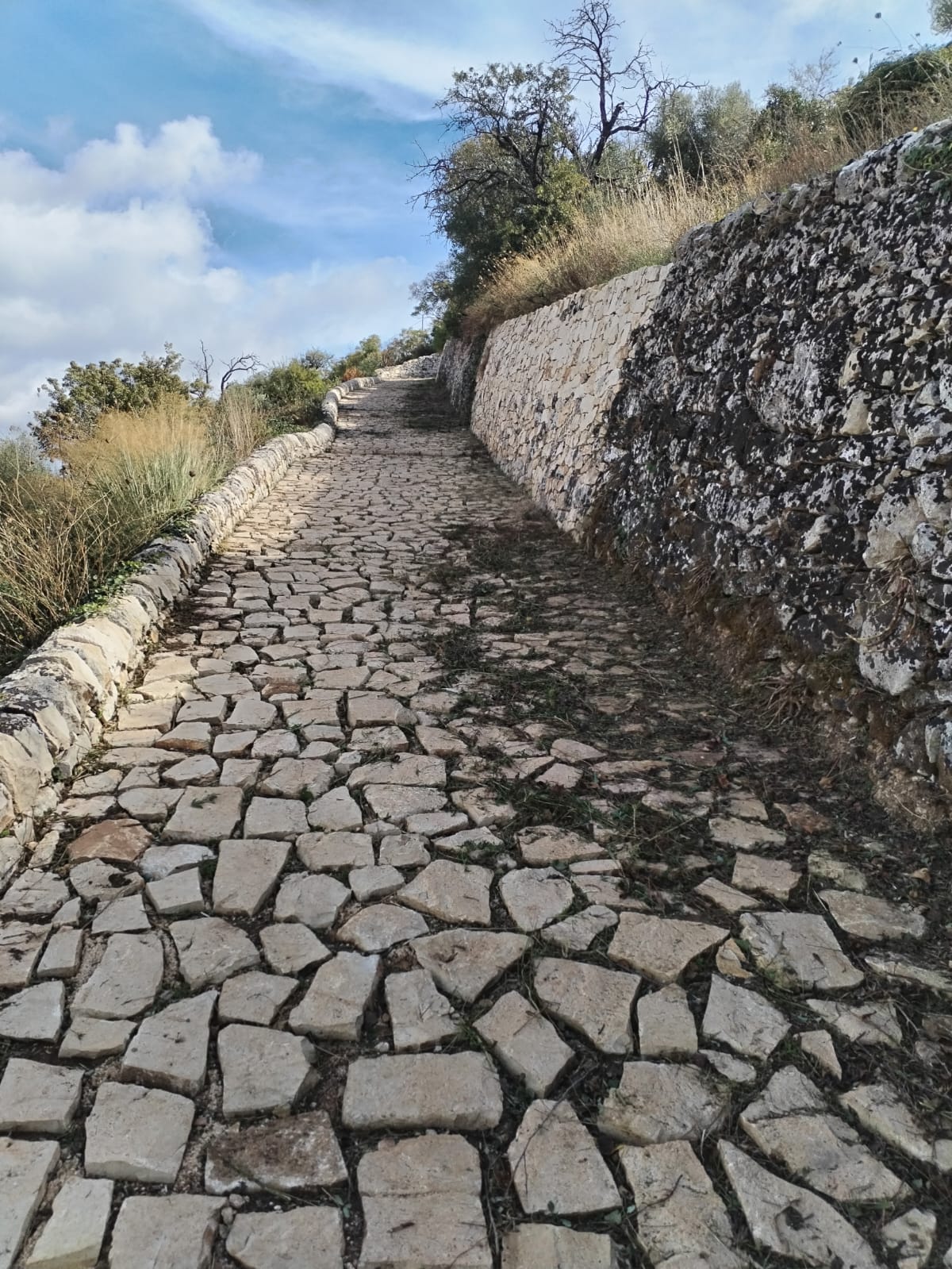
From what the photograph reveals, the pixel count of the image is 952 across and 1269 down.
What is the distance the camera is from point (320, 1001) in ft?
7.40

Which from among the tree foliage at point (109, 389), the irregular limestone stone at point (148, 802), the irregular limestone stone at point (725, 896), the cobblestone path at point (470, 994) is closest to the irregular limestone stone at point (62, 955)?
the cobblestone path at point (470, 994)

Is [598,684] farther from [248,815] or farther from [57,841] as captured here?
[57,841]

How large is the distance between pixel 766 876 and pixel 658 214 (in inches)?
287

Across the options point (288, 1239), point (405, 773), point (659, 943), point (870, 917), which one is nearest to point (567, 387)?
point (405, 773)

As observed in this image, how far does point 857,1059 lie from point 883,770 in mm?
1377

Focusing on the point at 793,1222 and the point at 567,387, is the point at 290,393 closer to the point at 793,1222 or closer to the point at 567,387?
the point at 567,387

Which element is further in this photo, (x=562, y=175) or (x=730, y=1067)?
(x=562, y=175)

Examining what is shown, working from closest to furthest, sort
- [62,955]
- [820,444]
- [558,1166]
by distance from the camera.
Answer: [558,1166]
[62,955]
[820,444]

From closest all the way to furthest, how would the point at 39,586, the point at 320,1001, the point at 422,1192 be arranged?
the point at 422,1192 < the point at 320,1001 < the point at 39,586

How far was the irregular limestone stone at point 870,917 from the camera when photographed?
2512mm

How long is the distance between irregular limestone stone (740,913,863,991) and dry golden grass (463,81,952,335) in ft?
13.9

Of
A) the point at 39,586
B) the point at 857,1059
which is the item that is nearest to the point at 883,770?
the point at 857,1059

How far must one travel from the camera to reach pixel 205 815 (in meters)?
3.13

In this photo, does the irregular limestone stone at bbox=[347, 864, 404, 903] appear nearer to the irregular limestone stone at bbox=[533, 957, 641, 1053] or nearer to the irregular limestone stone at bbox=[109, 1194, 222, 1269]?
the irregular limestone stone at bbox=[533, 957, 641, 1053]
